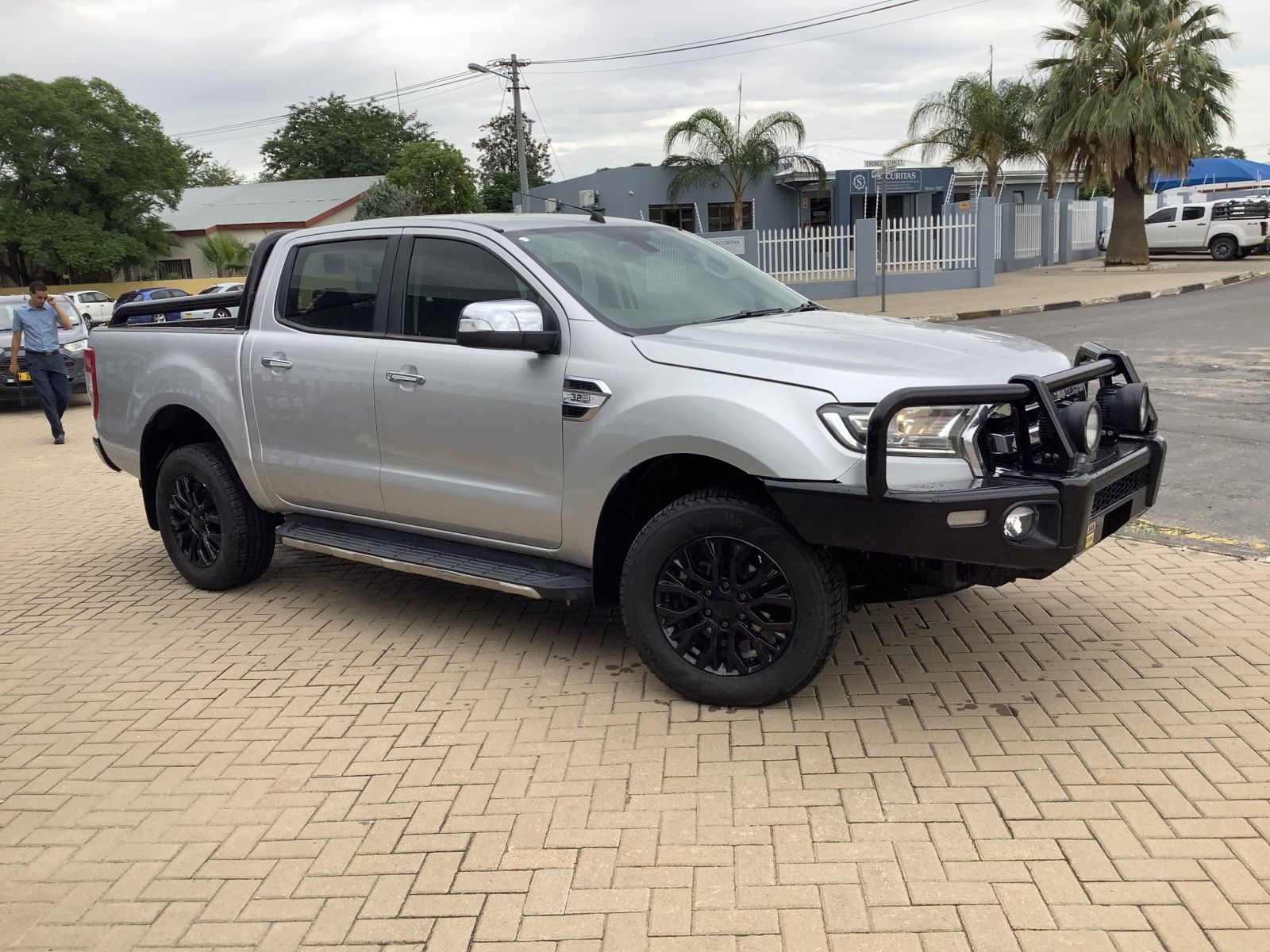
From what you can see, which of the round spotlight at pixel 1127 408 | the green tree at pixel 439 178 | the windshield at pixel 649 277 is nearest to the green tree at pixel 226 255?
the green tree at pixel 439 178

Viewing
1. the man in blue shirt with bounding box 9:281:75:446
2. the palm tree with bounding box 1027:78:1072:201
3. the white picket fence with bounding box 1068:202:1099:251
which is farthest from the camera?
the white picket fence with bounding box 1068:202:1099:251

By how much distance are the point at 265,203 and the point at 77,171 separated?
31.5 feet

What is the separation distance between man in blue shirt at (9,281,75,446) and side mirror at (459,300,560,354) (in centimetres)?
945

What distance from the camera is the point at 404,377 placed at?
4.88 m

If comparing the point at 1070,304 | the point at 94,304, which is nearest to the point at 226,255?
the point at 94,304

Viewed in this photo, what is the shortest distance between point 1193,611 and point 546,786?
3166mm

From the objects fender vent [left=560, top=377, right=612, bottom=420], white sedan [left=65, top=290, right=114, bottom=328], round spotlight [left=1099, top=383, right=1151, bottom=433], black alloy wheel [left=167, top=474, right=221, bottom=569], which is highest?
fender vent [left=560, top=377, right=612, bottom=420]

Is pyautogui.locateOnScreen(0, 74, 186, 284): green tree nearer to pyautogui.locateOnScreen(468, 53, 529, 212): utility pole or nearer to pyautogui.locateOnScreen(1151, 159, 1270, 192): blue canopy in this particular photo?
pyautogui.locateOnScreen(468, 53, 529, 212): utility pole

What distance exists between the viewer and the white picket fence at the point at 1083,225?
3528 cm

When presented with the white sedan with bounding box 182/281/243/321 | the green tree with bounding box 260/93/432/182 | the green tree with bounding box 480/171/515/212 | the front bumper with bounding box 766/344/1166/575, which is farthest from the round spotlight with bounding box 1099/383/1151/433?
the green tree with bounding box 260/93/432/182

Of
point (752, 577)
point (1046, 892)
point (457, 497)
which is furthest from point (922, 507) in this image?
point (457, 497)

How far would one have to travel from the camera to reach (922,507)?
11.8 ft

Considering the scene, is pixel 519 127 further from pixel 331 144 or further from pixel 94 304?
pixel 331 144

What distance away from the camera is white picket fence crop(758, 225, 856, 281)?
2527 centimetres
